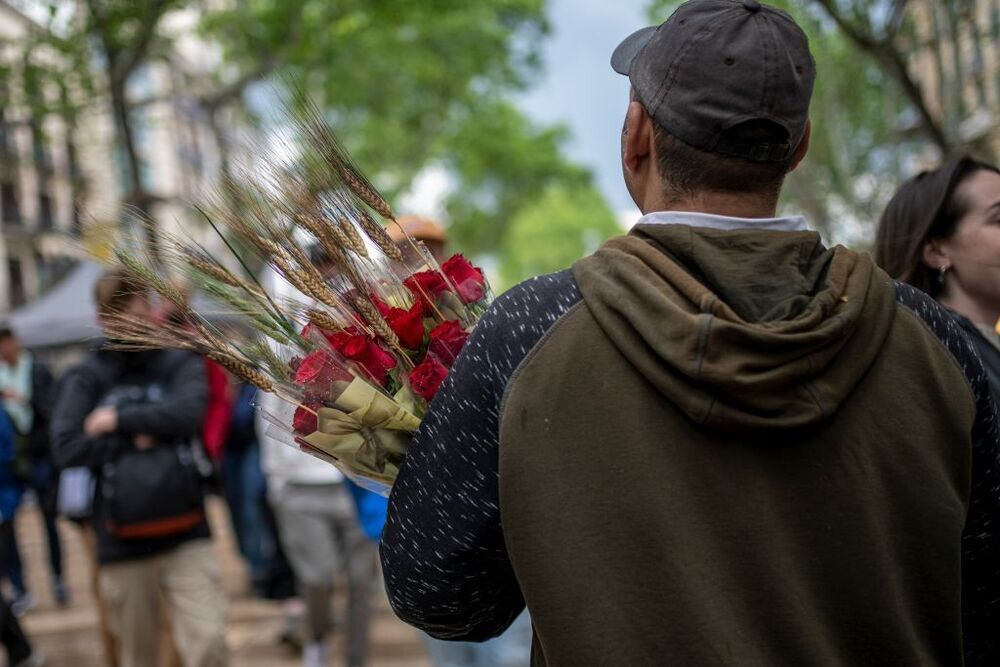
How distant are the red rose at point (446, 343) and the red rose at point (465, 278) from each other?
11cm

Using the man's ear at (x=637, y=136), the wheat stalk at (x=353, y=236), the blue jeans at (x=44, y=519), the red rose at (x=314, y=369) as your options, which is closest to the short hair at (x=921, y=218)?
the man's ear at (x=637, y=136)

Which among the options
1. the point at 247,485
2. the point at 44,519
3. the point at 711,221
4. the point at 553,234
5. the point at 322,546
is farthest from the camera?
the point at 553,234

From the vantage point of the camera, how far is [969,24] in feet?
27.5

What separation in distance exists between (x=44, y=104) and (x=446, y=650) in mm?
7877

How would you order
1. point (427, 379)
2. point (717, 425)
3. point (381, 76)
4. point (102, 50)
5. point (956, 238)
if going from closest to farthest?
point (717, 425)
point (427, 379)
point (956, 238)
point (102, 50)
point (381, 76)

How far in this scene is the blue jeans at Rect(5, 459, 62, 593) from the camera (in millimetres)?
8078

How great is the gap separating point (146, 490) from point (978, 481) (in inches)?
143

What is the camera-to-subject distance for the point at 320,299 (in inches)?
69.6

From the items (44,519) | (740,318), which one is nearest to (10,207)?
(44,519)

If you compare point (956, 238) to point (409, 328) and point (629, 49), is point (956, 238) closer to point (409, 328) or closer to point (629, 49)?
point (629, 49)

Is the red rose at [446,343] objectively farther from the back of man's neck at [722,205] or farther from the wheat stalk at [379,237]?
the back of man's neck at [722,205]

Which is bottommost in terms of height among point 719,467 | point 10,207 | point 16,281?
point 16,281

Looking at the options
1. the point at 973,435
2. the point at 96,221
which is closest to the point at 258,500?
the point at 96,221

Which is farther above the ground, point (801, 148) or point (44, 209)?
point (801, 148)
